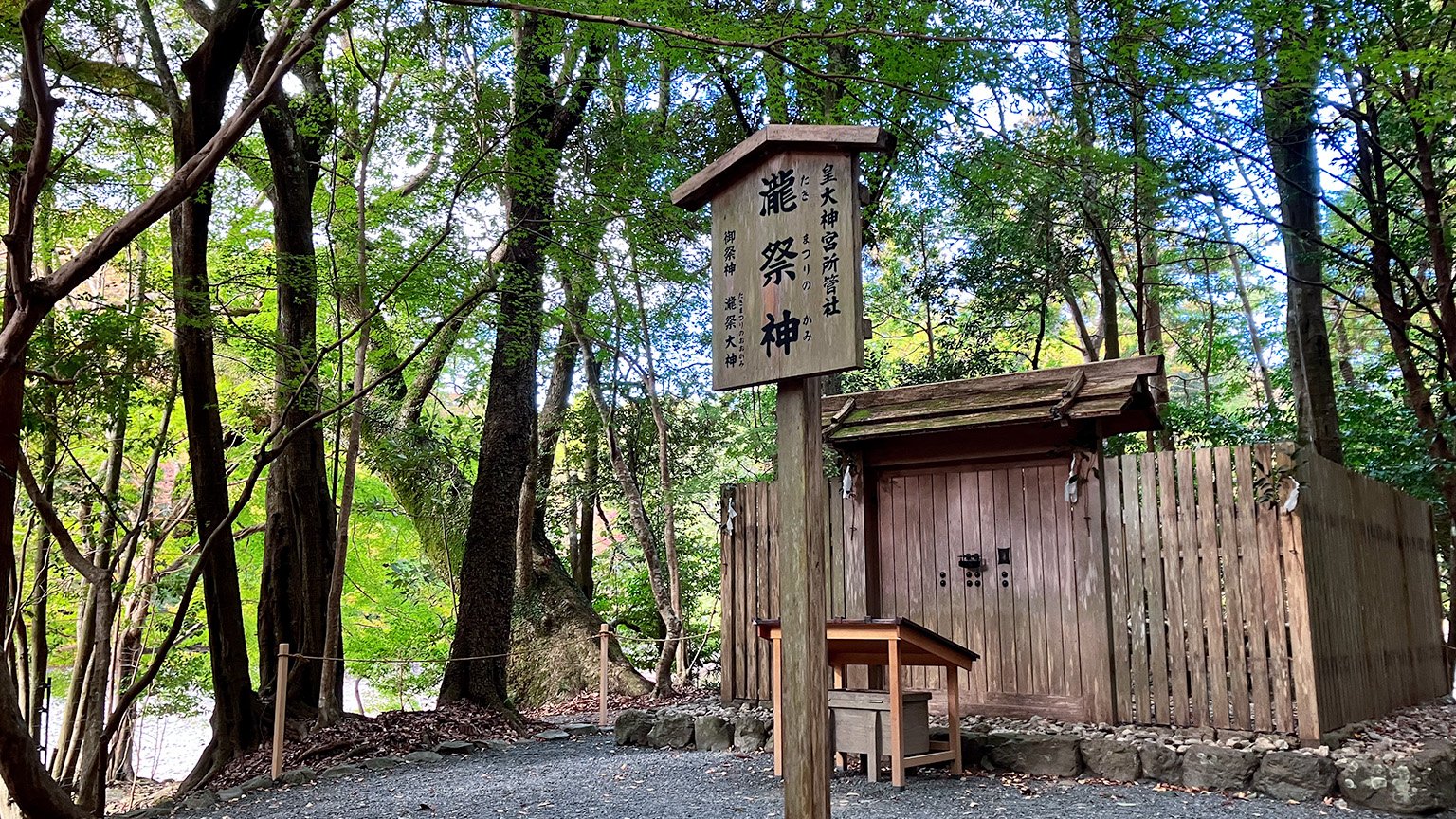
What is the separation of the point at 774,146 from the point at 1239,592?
4.77 meters

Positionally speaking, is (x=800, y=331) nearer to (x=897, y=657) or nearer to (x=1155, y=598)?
(x=897, y=657)

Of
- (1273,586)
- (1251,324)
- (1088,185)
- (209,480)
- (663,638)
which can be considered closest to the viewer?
(1273,586)

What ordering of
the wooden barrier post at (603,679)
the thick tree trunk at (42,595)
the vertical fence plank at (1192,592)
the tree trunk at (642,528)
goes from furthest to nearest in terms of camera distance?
the tree trunk at (642,528), the wooden barrier post at (603,679), the thick tree trunk at (42,595), the vertical fence plank at (1192,592)

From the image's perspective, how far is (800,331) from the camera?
4.38 metres

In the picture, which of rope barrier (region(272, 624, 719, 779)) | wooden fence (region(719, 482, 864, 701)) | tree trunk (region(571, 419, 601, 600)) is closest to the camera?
rope barrier (region(272, 624, 719, 779))

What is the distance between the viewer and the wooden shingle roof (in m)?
7.25

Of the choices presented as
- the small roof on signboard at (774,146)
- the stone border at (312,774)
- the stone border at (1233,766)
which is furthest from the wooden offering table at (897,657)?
the stone border at (312,774)

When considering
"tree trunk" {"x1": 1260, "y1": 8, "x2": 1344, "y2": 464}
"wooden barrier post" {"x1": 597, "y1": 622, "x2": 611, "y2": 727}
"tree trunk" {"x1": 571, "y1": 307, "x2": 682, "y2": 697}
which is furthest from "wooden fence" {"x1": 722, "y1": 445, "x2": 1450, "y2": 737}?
"tree trunk" {"x1": 571, "y1": 307, "x2": 682, "y2": 697}

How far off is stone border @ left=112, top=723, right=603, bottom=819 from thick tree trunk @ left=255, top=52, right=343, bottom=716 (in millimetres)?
1456

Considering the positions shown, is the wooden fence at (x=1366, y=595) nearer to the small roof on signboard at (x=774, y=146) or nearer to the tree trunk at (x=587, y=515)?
the small roof on signboard at (x=774, y=146)

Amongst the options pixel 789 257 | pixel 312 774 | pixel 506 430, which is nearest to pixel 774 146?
A: pixel 789 257

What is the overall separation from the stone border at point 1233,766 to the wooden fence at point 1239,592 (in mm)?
467

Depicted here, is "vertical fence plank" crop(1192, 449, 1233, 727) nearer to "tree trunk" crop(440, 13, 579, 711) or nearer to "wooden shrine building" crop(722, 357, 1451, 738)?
"wooden shrine building" crop(722, 357, 1451, 738)

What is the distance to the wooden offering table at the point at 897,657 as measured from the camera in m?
6.20
